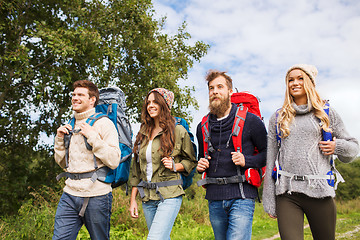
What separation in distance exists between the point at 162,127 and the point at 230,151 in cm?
86

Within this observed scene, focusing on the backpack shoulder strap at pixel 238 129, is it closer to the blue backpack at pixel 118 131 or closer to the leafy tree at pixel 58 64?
the blue backpack at pixel 118 131

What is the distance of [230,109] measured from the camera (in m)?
3.32

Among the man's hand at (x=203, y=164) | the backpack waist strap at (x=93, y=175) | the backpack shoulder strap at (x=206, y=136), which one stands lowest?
the backpack waist strap at (x=93, y=175)

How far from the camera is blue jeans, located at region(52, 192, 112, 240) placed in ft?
10.4

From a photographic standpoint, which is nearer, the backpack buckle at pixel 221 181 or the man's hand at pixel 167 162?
the backpack buckle at pixel 221 181

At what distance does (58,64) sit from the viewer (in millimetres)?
9031

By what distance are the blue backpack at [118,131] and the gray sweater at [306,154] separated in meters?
1.62

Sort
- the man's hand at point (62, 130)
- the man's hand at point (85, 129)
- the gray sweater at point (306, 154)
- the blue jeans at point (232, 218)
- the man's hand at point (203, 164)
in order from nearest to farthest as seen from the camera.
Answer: the gray sweater at point (306, 154), the blue jeans at point (232, 218), the man's hand at point (203, 164), the man's hand at point (85, 129), the man's hand at point (62, 130)

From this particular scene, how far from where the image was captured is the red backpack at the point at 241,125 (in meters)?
2.97

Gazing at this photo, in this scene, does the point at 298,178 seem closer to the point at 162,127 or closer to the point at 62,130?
the point at 162,127

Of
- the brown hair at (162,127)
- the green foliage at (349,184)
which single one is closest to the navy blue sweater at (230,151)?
the brown hair at (162,127)

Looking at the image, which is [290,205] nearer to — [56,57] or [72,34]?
[72,34]

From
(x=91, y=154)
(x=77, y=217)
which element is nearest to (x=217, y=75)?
(x=91, y=154)

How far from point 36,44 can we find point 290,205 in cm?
915
